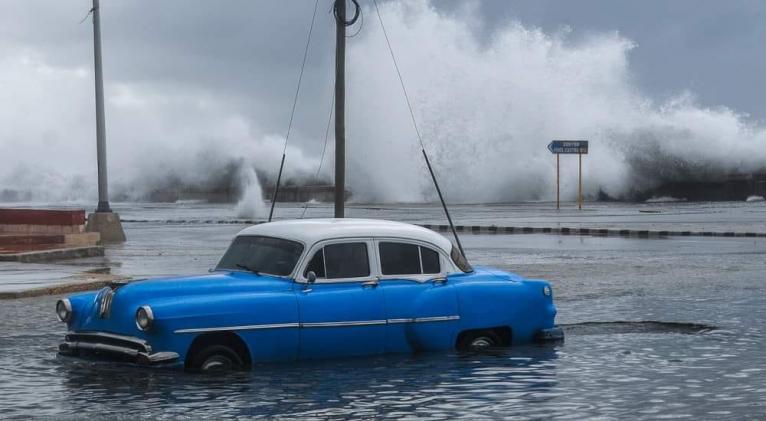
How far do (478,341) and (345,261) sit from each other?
1500 mm

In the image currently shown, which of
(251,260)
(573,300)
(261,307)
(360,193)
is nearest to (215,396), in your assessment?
(261,307)

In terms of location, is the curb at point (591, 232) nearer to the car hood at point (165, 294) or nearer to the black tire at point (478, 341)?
the black tire at point (478, 341)

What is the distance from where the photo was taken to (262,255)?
10930mm

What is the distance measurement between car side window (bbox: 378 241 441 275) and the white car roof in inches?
3.5

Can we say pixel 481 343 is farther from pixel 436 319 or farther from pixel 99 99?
pixel 99 99

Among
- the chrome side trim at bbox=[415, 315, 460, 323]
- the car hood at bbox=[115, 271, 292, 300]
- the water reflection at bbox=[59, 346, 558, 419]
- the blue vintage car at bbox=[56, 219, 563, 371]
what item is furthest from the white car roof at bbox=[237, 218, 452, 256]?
the water reflection at bbox=[59, 346, 558, 419]

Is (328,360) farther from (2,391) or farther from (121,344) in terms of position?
(2,391)

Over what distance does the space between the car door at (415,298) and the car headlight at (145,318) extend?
2123 millimetres

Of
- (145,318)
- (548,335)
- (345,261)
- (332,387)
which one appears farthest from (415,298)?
(145,318)

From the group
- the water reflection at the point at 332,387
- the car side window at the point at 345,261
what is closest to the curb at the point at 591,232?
the car side window at the point at 345,261

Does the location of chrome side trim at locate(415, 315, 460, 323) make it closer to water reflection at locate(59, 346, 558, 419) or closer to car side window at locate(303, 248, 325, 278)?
water reflection at locate(59, 346, 558, 419)

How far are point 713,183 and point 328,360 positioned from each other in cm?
8112

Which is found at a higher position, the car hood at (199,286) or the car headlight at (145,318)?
the car hood at (199,286)

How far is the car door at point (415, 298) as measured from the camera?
10.9 meters
